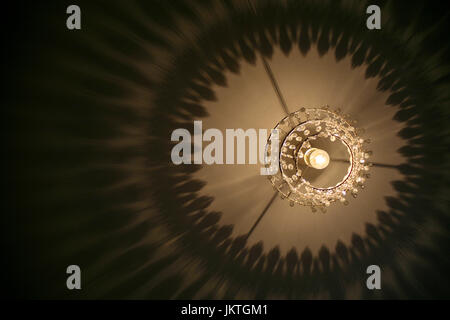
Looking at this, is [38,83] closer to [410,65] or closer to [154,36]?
[154,36]

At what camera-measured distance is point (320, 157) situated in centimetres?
137

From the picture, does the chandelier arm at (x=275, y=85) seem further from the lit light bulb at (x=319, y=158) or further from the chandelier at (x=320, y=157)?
the lit light bulb at (x=319, y=158)

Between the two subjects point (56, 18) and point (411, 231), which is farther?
point (411, 231)

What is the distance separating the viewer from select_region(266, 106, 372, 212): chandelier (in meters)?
1.36

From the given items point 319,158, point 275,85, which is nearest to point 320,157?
point 319,158

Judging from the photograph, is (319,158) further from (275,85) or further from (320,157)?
(275,85)

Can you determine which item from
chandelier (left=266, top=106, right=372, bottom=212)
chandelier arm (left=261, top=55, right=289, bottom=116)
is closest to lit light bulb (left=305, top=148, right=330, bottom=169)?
chandelier (left=266, top=106, right=372, bottom=212)

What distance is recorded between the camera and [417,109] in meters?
1.82

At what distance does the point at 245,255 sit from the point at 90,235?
1127 millimetres

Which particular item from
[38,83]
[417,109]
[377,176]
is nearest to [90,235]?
[38,83]

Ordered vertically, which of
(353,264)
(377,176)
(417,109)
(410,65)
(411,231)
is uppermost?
(410,65)

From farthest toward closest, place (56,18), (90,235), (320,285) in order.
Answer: (320,285) → (90,235) → (56,18)

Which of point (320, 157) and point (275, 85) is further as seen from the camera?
point (275, 85)

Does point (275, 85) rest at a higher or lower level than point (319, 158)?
higher
